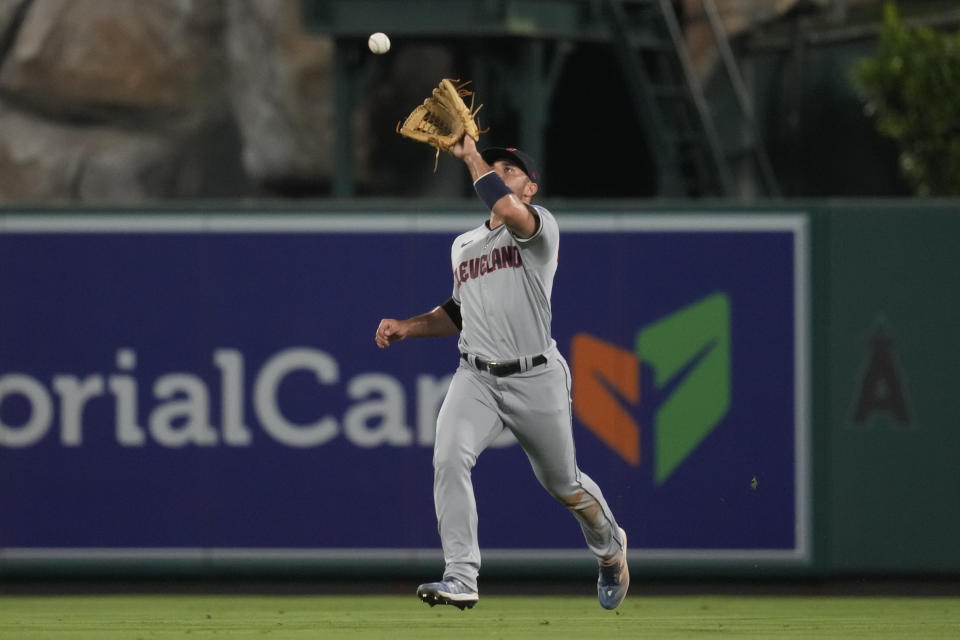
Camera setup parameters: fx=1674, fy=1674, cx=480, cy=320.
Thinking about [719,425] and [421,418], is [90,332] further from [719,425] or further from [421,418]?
[719,425]

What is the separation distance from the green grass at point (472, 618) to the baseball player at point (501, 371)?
28.4 inches

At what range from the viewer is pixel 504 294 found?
691 centimetres

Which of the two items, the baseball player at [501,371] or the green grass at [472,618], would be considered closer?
the baseball player at [501,371]

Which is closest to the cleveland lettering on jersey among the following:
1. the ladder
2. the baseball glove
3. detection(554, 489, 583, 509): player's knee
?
the baseball glove

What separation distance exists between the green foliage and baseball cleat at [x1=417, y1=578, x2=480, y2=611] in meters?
9.69

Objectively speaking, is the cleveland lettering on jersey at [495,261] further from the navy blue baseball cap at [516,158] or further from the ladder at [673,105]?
the ladder at [673,105]

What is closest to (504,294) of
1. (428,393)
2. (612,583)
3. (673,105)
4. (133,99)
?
(612,583)

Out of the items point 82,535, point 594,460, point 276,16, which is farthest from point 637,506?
point 276,16

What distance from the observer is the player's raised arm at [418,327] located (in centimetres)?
715

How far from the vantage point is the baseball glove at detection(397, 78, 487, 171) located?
21.5 ft

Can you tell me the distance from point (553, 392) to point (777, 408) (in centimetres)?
265

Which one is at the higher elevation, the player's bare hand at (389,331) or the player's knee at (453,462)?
the player's bare hand at (389,331)

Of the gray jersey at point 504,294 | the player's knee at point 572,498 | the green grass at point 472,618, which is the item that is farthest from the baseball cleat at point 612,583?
the gray jersey at point 504,294

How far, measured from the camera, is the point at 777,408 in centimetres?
929
